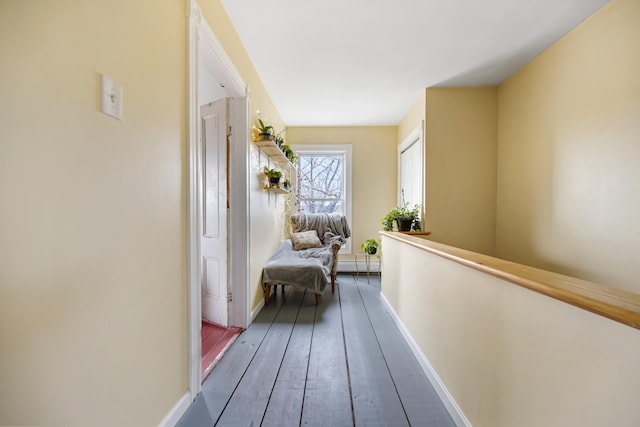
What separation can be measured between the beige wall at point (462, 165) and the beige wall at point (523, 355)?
1564 mm

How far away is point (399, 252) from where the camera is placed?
8.00 feet

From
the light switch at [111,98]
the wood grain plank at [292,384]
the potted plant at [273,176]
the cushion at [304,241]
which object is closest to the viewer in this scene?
the light switch at [111,98]

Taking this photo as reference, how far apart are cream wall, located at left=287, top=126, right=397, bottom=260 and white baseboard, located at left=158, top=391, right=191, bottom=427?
3.31m

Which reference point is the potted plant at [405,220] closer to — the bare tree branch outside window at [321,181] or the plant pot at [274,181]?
the bare tree branch outside window at [321,181]

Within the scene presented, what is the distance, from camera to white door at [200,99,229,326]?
2287mm

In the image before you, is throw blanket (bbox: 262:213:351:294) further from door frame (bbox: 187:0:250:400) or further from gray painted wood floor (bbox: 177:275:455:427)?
door frame (bbox: 187:0:250:400)

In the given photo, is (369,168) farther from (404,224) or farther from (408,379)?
(408,379)

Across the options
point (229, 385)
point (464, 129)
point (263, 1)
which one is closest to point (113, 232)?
point (229, 385)

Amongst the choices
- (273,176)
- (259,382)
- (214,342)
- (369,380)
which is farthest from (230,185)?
(369,380)

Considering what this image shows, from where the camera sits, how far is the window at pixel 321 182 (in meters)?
4.43

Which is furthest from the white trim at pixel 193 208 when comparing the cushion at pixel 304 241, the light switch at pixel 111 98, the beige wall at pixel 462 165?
the beige wall at pixel 462 165

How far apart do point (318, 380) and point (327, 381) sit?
0.19 feet

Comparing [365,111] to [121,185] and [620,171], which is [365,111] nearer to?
[620,171]

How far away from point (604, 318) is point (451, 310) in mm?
801
